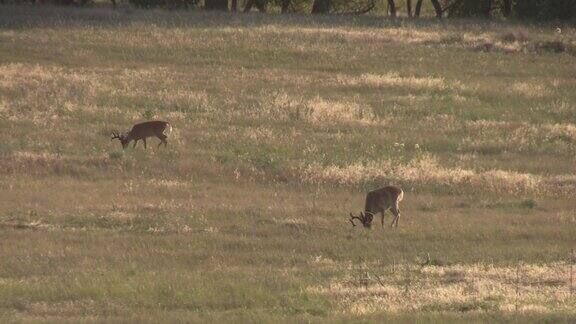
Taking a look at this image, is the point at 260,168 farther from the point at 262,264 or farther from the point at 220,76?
the point at 220,76

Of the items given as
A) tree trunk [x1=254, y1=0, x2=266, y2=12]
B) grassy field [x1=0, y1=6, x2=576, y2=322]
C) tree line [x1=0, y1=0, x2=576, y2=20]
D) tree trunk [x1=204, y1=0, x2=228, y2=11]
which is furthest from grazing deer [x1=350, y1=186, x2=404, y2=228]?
tree trunk [x1=254, y1=0, x2=266, y2=12]

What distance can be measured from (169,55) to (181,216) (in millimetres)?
22903

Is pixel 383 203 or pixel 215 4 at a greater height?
pixel 383 203

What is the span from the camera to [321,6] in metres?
69.4

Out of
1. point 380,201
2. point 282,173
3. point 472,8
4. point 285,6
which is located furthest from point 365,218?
point 285,6

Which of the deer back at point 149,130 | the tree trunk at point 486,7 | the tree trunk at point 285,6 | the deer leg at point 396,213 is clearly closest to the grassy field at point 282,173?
the deer leg at point 396,213

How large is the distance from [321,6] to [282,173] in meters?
45.8

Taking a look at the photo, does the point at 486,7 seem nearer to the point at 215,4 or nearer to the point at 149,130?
the point at 215,4

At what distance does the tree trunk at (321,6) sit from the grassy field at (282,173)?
1994 cm

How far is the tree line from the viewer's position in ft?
188

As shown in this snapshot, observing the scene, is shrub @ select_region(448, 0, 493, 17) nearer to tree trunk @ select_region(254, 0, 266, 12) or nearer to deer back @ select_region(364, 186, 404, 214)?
tree trunk @ select_region(254, 0, 266, 12)

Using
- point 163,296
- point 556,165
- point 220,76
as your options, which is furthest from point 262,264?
point 220,76

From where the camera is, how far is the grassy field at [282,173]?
46.7 feet

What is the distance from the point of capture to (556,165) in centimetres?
2706
